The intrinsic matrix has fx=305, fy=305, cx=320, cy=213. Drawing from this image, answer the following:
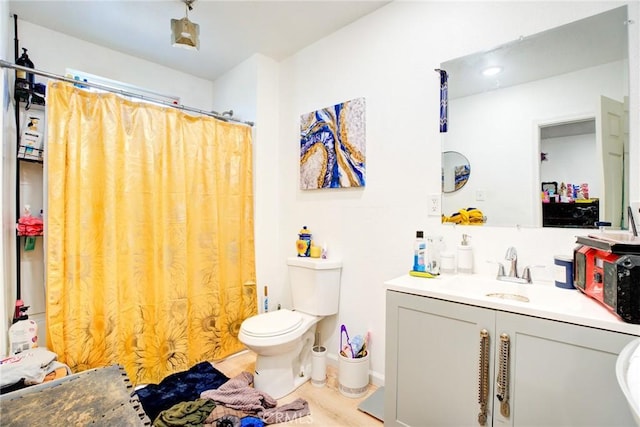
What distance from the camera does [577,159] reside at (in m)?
1.37

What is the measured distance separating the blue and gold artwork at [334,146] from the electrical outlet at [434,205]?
18.8 inches

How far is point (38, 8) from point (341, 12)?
1.96 m

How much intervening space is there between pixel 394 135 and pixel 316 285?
1115 millimetres

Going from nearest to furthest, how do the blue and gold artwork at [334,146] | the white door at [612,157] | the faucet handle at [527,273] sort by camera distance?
the white door at [612,157] → the faucet handle at [527,273] → the blue and gold artwork at [334,146]

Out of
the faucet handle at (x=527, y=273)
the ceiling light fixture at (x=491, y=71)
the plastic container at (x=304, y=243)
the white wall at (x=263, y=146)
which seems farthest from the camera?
the white wall at (x=263, y=146)

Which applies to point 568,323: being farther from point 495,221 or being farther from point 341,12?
point 341,12

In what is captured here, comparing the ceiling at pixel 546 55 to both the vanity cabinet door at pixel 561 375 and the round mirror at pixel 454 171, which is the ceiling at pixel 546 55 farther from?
the vanity cabinet door at pixel 561 375

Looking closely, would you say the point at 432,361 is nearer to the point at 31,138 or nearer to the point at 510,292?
the point at 510,292

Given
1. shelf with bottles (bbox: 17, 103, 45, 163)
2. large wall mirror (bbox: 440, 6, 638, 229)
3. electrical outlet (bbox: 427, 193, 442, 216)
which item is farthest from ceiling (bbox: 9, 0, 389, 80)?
electrical outlet (bbox: 427, 193, 442, 216)

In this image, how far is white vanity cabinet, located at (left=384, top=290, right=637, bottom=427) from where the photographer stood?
0.96 m

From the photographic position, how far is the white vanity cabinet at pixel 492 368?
3.15 ft

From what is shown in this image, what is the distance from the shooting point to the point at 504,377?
3.66ft

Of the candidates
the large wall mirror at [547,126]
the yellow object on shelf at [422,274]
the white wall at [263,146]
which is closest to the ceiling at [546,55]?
the large wall mirror at [547,126]

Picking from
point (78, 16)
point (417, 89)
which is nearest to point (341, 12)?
point (417, 89)
